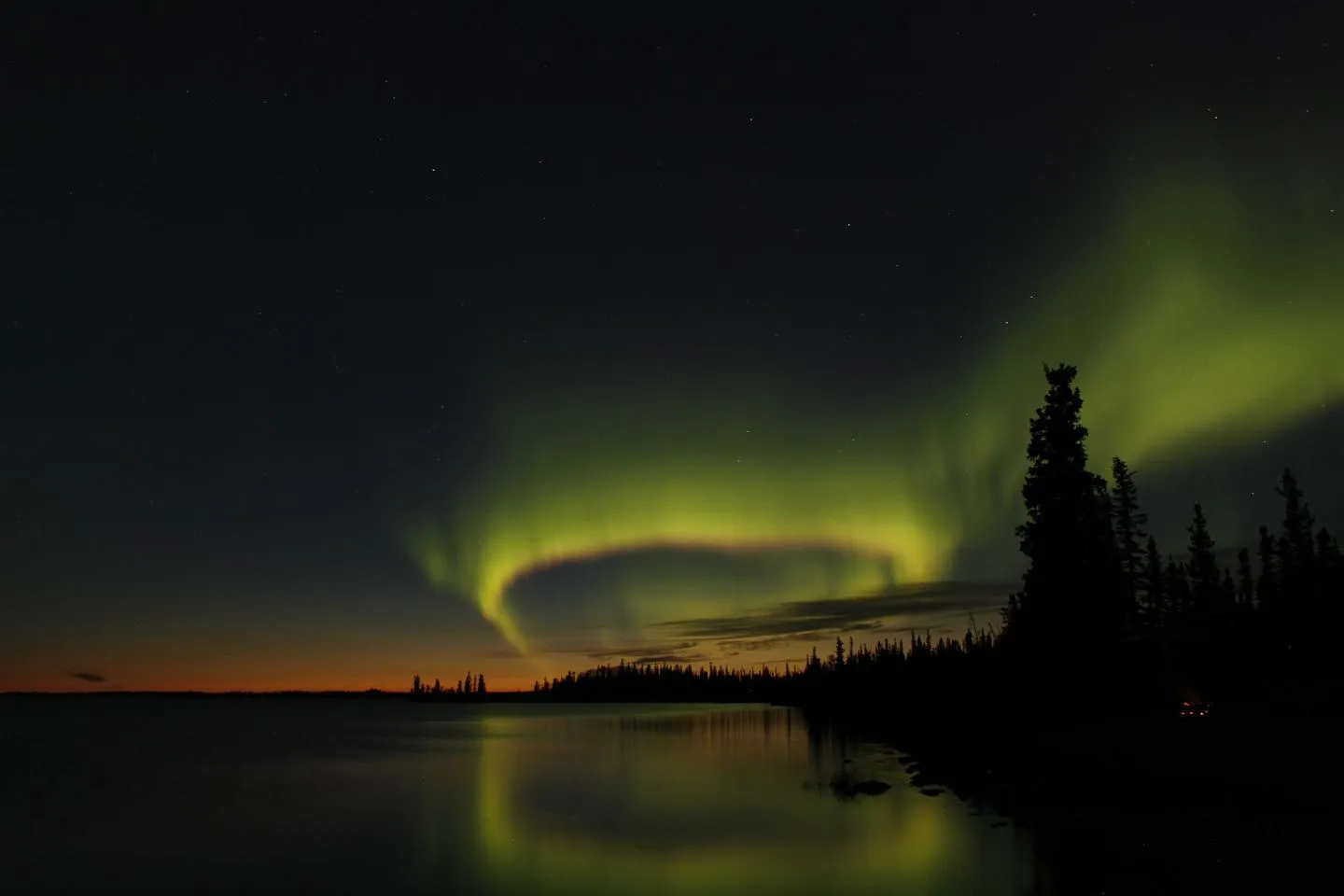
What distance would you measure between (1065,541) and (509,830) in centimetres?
3784

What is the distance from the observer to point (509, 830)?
145 ft

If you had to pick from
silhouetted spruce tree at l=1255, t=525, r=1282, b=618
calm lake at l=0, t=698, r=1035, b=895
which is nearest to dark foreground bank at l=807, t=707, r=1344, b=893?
calm lake at l=0, t=698, r=1035, b=895

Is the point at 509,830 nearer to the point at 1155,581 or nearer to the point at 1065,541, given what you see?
the point at 1065,541

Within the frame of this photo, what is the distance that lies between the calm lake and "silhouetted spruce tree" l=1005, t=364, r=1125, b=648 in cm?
1489

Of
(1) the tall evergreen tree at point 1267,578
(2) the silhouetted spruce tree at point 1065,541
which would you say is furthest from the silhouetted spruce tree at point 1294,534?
(2) the silhouetted spruce tree at point 1065,541

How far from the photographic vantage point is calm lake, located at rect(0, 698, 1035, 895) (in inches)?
1247

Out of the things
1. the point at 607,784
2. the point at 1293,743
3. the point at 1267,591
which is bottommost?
the point at 607,784

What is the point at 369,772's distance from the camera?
3091 inches

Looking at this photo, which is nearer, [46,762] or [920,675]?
[46,762]

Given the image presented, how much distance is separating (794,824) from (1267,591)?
7404cm

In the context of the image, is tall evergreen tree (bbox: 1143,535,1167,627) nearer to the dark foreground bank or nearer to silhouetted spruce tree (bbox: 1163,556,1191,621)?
silhouetted spruce tree (bbox: 1163,556,1191,621)

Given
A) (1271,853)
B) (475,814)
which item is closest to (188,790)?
(475,814)

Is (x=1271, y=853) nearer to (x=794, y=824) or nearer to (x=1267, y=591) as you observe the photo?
(x=794, y=824)

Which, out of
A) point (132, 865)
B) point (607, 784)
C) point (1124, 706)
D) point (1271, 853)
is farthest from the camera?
point (607, 784)
